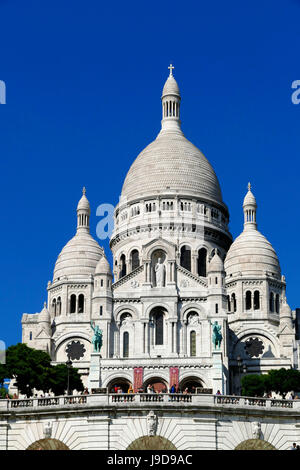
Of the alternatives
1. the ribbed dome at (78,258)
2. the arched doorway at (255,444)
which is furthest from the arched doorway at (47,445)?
the ribbed dome at (78,258)

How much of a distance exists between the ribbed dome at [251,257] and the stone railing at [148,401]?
66451 millimetres

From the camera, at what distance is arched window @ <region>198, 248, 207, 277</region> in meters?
117

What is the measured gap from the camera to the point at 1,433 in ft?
150

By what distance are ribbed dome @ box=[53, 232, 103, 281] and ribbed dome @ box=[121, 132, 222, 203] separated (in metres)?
8.33

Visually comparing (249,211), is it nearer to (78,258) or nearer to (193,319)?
(78,258)

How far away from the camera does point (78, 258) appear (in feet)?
383

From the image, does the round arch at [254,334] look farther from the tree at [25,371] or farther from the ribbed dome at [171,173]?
the tree at [25,371]

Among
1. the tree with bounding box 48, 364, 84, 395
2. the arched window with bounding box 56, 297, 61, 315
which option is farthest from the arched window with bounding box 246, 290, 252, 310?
the tree with bounding box 48, 364, 84, 395

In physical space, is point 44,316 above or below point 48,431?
above

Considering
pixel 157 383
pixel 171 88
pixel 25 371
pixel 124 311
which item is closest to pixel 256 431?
pixel 25 371

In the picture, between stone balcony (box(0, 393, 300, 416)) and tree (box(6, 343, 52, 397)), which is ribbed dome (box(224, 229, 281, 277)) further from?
stone balcony (box(0, 393, 300, 416))

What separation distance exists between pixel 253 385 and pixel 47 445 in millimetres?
→ 45689

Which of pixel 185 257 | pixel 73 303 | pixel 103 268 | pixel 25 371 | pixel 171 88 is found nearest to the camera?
pixel 25 371
